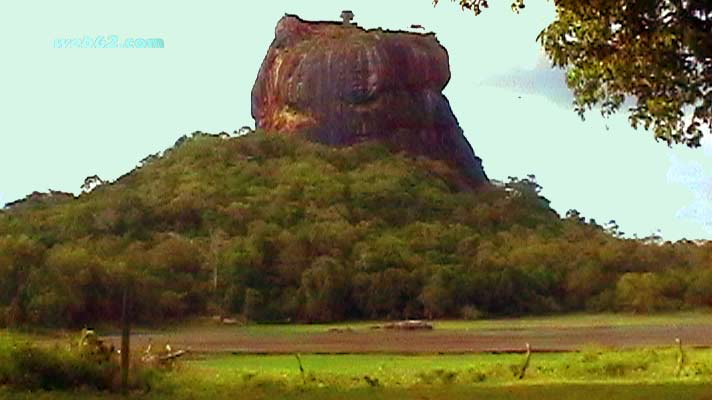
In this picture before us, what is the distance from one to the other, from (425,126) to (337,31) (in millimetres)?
9199

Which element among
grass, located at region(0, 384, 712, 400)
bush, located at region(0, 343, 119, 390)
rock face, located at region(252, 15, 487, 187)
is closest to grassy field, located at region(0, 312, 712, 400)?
grass, located at region(0, 384, 712, 400)

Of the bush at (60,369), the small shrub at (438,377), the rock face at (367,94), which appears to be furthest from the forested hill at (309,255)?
the small shrub at (438,377)

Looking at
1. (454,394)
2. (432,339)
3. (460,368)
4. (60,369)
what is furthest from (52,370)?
(432,339)

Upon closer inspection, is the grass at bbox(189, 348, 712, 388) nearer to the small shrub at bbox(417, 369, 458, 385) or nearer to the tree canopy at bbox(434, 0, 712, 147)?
the small shrub at bbox(417, 369, 458, 385)

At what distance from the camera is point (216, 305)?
53.9m

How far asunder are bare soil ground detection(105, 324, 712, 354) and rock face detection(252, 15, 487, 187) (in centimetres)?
3493

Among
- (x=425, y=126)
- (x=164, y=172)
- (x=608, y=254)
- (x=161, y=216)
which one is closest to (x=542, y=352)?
(x=608, y=254)

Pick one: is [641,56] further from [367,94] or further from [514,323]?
[367,94]

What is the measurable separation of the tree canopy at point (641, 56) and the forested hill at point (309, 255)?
28.9 meters

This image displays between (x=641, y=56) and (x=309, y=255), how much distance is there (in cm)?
4084

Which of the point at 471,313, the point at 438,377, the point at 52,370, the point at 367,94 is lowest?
the point at 438,377

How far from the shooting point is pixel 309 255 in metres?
57.4

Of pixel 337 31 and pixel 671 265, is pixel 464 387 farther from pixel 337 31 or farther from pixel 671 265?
pixel 337 31

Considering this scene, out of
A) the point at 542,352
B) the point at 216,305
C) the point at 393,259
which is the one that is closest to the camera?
the point at 542,352
